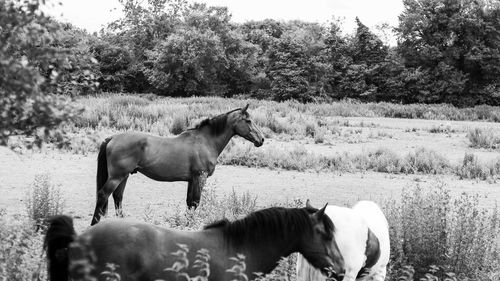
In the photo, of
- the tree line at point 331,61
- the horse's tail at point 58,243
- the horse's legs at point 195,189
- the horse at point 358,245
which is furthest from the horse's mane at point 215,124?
the tree line at point 331,61

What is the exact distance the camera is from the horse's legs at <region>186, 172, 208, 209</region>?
9312mm

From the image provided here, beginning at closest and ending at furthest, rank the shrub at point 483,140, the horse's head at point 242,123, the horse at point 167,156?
the horse at point 167,156 < the horse's head at point 242,123 < the shrub at point 483,140

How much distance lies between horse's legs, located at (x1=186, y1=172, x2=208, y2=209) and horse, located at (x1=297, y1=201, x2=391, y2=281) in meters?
3.75

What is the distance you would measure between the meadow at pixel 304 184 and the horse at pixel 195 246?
259 millimetres

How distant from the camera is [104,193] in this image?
28.9 feet

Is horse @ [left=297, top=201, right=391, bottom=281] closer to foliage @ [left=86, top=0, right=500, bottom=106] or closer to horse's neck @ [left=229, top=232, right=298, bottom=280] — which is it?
horse's neck @ [left=229, top=232, right=298, bottom=280]

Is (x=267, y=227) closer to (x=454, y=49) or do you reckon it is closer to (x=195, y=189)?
(x=195, y=189)

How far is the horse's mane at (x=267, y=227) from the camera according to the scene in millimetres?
4734

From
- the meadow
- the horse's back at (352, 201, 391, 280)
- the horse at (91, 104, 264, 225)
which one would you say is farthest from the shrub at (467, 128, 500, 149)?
the horse's back at (352, 201, 391, 280)

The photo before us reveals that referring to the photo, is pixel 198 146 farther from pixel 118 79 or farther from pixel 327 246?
pixel 118 79

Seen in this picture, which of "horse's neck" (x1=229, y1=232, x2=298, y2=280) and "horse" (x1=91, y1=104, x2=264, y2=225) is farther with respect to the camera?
"horse" (x1=91, y1=104, x2=264, y2=225)

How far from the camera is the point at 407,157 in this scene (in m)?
17.3

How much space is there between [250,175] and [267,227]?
34.2 ft

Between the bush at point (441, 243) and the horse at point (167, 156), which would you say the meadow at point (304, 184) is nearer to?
the bush at point (441, 243)
